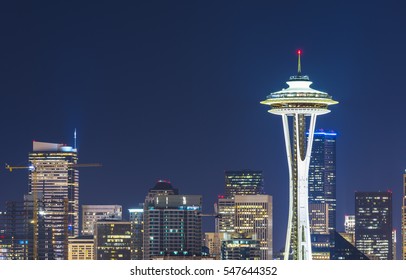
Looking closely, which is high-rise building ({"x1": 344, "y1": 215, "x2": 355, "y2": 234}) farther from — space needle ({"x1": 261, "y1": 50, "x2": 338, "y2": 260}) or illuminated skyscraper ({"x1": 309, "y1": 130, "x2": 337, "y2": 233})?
space needle ({"x1": 261, "y1": 50, "x2": 338, "y2": 260})

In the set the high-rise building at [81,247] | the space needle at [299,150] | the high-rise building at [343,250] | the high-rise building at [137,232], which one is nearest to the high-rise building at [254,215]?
the high-rise building at [343,250]

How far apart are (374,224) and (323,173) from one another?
1682cm

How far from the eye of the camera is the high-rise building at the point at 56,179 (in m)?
96.3

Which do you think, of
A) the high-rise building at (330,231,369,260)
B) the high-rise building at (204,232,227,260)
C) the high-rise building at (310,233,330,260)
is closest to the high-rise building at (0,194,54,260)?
the high-rise building at (204,232,227,260)

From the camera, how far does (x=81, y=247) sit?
265 feet

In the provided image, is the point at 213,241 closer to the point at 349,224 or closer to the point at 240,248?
the point at 240,248

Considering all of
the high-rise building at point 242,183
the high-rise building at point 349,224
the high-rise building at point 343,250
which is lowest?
the high-rise building at point 343,250

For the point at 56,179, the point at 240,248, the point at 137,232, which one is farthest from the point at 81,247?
the point at 56,179

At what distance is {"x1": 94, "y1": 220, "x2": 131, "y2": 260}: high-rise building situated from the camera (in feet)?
251

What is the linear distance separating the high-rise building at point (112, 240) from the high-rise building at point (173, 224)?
1254mm

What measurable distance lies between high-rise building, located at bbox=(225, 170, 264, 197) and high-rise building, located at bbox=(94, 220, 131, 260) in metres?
11.6

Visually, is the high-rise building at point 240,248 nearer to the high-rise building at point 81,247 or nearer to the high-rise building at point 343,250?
the high-rise building at point 343,250
